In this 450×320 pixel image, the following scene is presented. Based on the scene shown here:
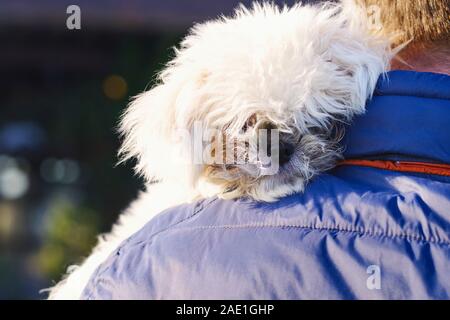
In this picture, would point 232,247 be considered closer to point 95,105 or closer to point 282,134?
point 282,134

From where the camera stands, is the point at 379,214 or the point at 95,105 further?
the point at 95,105

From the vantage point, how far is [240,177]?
1.23 meters

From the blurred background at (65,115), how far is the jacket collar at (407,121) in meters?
3.35

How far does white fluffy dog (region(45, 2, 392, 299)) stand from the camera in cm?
119

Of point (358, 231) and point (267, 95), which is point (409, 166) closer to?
point (358, 231)

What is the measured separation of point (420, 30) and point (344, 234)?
1.25 ft

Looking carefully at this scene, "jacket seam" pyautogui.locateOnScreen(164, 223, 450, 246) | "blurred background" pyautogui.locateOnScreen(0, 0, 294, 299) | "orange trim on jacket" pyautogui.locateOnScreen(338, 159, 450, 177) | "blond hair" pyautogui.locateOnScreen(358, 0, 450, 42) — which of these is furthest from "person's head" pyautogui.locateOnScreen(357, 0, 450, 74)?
"blurred background" pyautogui.locateOnScreen(0, 0, 294, 299)

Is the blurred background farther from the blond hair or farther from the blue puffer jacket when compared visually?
the blue puffer jacket

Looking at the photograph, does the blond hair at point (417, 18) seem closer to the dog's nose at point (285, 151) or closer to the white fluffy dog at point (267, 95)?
the white fluffy dog at point (267, 95)

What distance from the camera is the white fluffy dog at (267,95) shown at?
119 cm

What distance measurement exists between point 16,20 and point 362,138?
415cm
